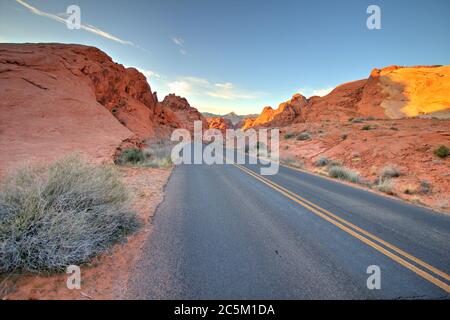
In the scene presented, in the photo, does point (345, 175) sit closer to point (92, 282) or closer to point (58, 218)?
point (92, 282)

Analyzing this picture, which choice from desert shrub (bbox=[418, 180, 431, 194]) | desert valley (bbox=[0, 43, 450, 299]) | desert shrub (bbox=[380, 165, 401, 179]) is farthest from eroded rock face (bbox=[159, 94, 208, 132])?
A: desert shrub (bbox=[418, 180, 431, 194])

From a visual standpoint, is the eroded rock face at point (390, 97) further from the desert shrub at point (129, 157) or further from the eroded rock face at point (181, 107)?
the desert shrub at point (129, 157)

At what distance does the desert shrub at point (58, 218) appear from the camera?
7.70 ft

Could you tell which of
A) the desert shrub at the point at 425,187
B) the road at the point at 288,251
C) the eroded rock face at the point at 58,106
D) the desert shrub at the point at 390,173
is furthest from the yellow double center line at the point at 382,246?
the eroded rock face at the point at 58,106

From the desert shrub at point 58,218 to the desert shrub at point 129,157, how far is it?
7.36m

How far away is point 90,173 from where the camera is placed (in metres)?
3.66

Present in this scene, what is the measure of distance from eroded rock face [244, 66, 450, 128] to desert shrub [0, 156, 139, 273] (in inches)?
1700

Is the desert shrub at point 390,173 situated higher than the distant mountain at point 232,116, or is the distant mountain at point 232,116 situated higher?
the distant mountain at point 232,116

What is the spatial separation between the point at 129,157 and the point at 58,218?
9179 millimetres

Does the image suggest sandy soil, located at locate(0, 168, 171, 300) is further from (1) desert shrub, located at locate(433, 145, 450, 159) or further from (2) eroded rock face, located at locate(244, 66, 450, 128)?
(2) eroded rock face, located at locate(244, 66, 450, 128)

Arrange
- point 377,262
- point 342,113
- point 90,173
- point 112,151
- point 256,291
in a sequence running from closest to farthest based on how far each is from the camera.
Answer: point 256,291, point 377,262, point 90,173, point 112,151, point 342,113

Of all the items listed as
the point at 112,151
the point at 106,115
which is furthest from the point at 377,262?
the point at 106,115

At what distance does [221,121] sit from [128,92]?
79.2 m

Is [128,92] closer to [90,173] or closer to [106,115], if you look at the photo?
[106,115]
